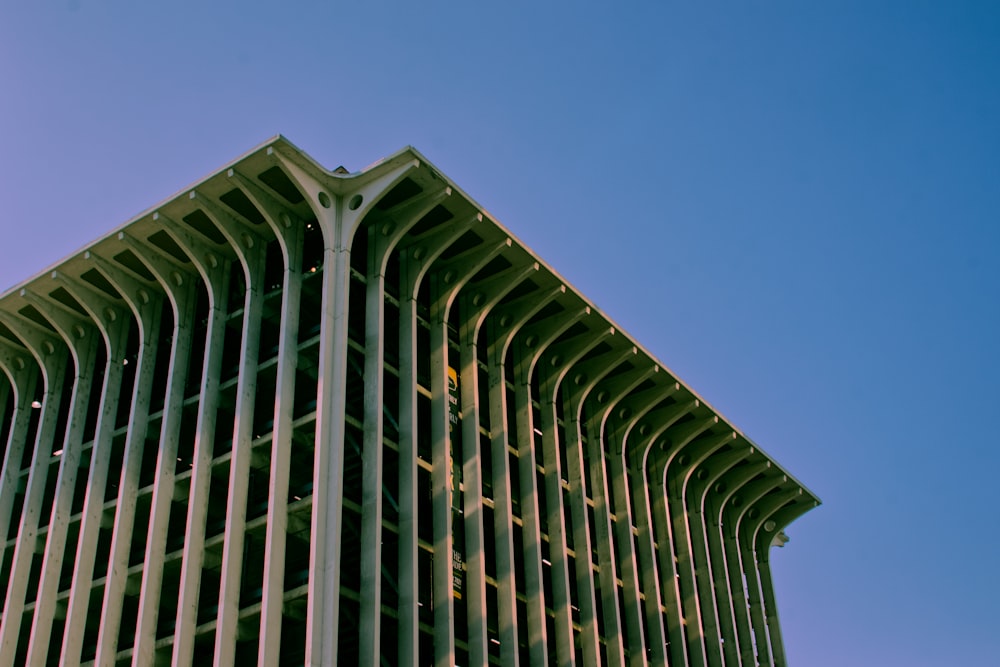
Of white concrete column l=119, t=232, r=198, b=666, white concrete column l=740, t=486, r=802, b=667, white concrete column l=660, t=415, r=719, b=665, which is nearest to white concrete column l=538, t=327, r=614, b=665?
white concrete column l=660, t=415, r=719, b=665

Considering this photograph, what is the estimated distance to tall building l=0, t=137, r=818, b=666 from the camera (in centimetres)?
3316

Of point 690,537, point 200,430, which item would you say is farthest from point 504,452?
point 690,537

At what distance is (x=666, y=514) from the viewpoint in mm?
50875

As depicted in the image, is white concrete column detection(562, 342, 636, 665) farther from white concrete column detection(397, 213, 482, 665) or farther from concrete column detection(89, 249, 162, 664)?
concrete column detection(89, 249, 162, 664)

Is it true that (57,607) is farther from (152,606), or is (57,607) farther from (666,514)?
(666,514)

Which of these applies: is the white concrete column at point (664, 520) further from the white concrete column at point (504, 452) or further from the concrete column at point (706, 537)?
the white concrete column at point (504, 452)

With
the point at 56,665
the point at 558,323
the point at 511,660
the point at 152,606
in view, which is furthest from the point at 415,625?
the point at 558,323

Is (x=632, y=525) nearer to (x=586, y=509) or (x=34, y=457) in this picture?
(x=586, y=509)

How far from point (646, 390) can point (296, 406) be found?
16.9 meters

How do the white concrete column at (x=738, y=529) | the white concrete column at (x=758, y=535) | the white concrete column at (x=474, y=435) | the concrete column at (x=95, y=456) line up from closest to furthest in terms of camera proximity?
1. the white concrete column at (x=474, y=435)
2. the concrete column at (x=95, y=456)
3. the white concrete column at (x=738, y=529)
4. the white concrete column at (x=758, y=535)

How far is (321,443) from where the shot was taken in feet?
108

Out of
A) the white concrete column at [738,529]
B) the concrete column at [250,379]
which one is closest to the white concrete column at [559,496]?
the concrete column at [250,379]

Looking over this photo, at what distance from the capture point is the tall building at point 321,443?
33156 millimetres

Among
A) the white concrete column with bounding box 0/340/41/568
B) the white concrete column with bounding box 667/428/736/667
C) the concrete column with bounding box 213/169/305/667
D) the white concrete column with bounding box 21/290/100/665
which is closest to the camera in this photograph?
the concrete column with bounding box 213/169/305/667
